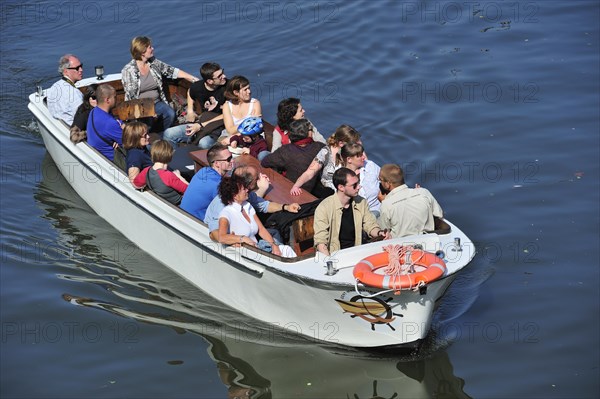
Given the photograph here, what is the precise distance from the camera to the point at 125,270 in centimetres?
1009

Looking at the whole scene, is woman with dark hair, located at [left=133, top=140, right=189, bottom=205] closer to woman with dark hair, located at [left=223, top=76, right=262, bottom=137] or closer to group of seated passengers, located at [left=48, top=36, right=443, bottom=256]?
group of seated passengers, located at [left=48, top=36, right=443, bottom=256]

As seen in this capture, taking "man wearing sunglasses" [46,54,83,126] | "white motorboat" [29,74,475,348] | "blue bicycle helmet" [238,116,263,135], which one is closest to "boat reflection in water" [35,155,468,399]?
"white motorboat" [29,74,475,348]

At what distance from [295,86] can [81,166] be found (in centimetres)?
451

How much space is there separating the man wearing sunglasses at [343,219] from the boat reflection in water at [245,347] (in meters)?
0.97

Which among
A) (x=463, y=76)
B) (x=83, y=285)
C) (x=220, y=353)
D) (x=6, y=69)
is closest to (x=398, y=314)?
(x=220, y=353)

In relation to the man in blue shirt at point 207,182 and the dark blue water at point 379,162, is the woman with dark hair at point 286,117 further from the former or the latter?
the dark blue water at point 379,162

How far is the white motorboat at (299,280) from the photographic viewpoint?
774 cm

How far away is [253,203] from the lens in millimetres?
8766

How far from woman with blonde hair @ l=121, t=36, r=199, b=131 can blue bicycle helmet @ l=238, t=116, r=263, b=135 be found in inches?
61.9

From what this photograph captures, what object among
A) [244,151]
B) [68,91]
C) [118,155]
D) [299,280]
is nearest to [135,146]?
[118,155]

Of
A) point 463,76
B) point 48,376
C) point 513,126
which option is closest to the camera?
point 48,376

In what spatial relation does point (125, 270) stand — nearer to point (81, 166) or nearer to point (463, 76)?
point (81, 166)

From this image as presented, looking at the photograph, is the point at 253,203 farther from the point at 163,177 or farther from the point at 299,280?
the point at 299,280

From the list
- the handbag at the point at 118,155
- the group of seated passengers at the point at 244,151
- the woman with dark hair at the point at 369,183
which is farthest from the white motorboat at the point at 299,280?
the woman with dark hair at the point at 369,183
